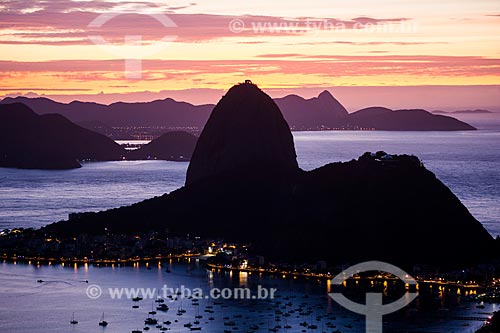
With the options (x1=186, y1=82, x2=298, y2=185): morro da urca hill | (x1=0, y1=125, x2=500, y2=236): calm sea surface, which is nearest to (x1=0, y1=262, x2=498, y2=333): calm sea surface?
(x1=186, y1=82, x2=298, y2=185): morro da urca hill

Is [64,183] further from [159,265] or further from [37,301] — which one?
[37,301]

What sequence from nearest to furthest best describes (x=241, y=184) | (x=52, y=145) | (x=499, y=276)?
(x=499, y=276)
(x=241, y=184)
(x=52, y=145)

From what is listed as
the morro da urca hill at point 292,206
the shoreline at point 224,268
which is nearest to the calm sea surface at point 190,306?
the shoreline at point 224,268

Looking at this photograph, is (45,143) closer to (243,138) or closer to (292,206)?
(243,138)

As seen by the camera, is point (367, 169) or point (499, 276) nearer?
point (499, 276)

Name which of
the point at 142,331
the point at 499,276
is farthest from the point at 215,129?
the point at 142,331

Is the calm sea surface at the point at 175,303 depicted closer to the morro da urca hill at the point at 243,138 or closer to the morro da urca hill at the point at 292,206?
the morro da urca hill at the point at 292,206

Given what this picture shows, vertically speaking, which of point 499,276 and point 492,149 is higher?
point 492,149
